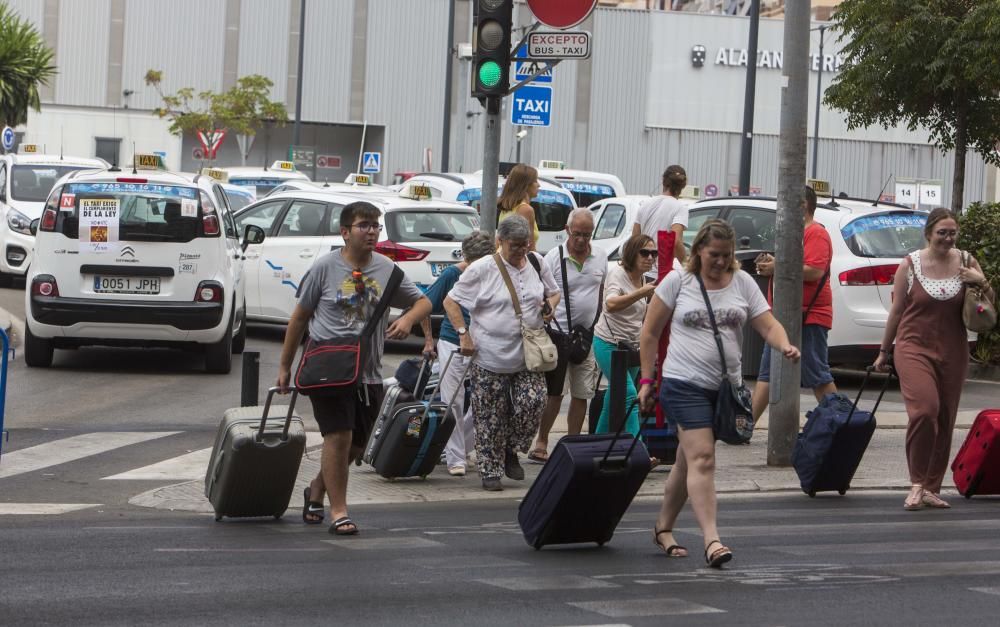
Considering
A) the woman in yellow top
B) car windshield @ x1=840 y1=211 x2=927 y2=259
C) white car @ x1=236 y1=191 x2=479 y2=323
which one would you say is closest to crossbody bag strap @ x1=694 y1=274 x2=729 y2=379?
the woman in yellow top

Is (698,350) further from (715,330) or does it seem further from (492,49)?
(492,49)

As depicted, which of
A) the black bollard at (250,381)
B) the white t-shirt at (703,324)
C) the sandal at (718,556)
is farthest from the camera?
the black bollard at (250,381)

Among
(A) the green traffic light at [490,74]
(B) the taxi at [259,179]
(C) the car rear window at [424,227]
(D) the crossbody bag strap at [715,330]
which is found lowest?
(D) the crossbody bag strap at [715,330]

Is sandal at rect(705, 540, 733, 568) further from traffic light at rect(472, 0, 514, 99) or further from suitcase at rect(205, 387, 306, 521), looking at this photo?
traffic light at rect(472, 0, 514, 99)

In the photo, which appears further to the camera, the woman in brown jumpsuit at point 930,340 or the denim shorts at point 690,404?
the woman in brown jumpsuit at point 930,340

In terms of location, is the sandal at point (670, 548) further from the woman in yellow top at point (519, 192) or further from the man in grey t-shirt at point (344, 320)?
the woman in yellow top at point (519, 192)

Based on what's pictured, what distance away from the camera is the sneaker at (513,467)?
10.5 metres

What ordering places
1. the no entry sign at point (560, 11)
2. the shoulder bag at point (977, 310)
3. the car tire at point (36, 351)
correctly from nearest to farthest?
the shoulder bag at point (977, 310), the no entry sign at point (560, 11), the car tire at point (36, 351)

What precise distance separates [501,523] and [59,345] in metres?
7.40

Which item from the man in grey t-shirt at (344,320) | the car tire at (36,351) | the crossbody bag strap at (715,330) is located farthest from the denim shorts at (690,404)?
the car tire at (36,351)

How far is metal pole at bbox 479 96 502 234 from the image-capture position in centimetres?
1178

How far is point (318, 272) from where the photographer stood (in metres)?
8.53

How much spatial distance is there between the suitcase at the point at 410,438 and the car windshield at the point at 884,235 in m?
Result: 6.16

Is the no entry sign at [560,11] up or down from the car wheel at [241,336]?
up
